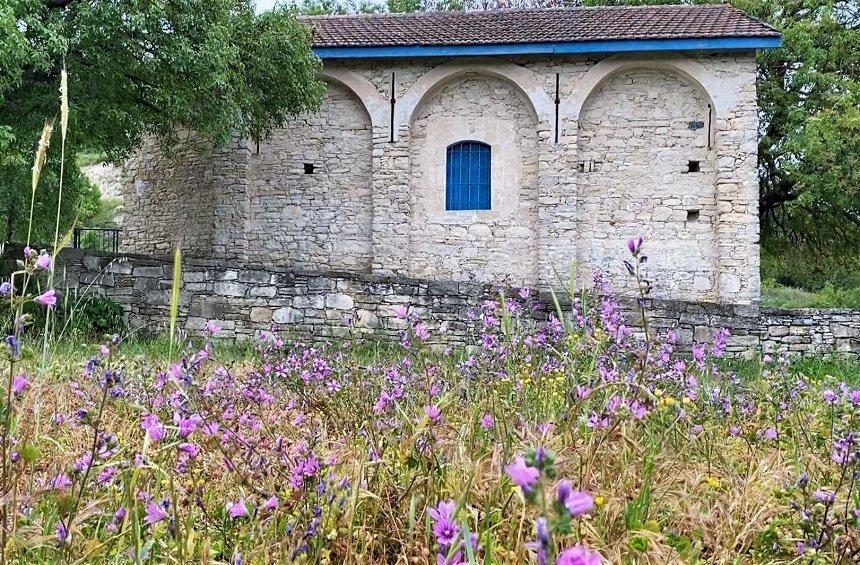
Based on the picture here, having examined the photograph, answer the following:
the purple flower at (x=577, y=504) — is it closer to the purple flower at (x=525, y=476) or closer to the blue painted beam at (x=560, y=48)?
the purple flower at (x=525, y=476)

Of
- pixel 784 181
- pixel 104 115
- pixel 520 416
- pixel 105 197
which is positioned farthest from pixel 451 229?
pixel 105 197

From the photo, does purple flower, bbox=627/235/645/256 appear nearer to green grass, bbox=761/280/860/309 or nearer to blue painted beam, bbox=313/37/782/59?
blue painted beam, bbox=313/37/782/59

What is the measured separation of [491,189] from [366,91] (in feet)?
11.3

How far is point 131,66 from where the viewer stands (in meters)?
8.66

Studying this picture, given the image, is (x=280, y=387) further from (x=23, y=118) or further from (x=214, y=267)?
(x=23, y=118)

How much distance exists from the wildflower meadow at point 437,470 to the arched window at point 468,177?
10370 millimetres

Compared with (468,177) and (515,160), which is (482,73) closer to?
(515,160)

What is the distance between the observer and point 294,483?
1629 mm

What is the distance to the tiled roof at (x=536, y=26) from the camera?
12789mm

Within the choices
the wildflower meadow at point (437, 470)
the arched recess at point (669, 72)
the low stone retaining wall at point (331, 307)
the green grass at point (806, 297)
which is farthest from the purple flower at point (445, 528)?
the green grass at point (806, 297)

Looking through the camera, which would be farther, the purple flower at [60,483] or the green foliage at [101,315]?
the green foliage at [101,315]

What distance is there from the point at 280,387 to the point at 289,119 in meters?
11.1

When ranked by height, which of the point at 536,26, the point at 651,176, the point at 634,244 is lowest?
the point at 634,244

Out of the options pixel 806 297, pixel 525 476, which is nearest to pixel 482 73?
pixel 525 476
